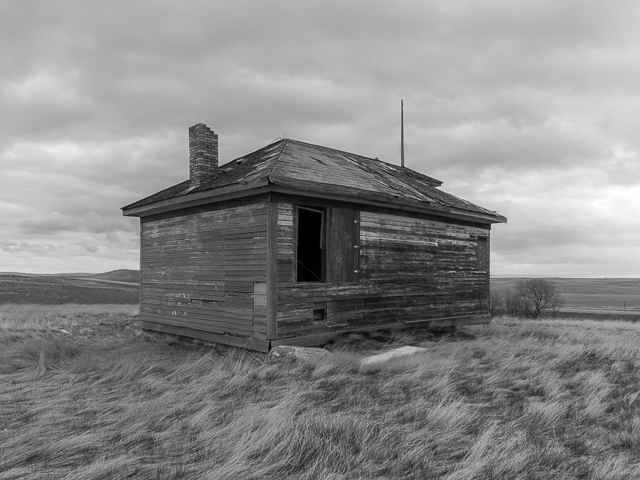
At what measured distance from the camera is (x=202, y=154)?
12711 mm

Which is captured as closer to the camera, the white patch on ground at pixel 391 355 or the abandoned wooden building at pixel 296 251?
the white patch on ground at pixel 391 355

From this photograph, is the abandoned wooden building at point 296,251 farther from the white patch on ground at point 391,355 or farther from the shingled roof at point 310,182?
the white patch on ground at point 391,355

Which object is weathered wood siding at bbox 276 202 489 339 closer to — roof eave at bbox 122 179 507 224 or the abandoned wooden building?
the abandoned wooden building

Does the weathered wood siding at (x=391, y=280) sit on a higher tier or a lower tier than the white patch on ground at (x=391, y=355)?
higher

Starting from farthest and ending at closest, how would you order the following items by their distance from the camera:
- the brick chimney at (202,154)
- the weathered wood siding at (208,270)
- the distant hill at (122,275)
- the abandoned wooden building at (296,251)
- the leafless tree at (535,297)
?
the distant hill at (122,275) → the leafless tree at (535,297) → the brick chimney at (202,154) → the weathered wood siding at (208,270) → the abandoned wooden building at (296,251)

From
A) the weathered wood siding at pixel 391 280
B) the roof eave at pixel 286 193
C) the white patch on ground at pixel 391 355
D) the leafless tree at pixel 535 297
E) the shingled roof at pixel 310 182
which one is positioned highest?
the shingled roof at pixel 310 182

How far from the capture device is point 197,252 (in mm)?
12219

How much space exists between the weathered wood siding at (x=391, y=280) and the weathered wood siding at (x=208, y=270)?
1.88ft

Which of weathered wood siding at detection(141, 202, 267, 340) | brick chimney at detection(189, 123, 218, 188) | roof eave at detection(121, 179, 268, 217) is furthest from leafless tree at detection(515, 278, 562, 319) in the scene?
roof eave at detection(121, 179, 268, 217)

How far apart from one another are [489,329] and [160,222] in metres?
10.5

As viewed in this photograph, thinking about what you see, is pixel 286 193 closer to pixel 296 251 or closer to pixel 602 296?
pixel 296 251

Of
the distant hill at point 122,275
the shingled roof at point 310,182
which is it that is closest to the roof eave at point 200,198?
the shingled roof at point 310,182

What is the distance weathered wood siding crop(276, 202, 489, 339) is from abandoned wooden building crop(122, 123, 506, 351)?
0.03 m

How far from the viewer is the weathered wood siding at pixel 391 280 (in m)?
10.6
